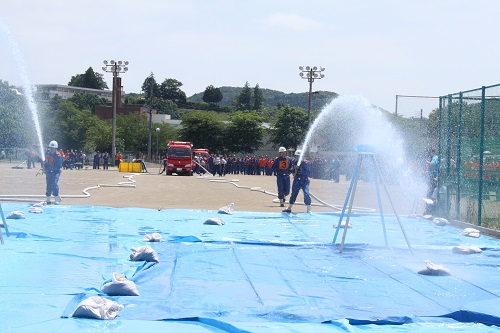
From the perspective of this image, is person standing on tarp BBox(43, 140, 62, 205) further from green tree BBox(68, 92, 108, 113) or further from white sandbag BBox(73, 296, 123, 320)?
green tree BBox(68, 92, 108, 113)

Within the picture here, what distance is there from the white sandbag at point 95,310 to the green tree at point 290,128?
69709 millimetres

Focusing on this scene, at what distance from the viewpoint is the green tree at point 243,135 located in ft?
325

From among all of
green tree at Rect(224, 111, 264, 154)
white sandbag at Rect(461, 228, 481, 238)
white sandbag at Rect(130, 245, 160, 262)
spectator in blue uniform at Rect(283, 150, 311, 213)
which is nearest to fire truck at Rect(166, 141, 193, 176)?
spectator in blue uniform at Rect(283, 150, 311, 213)

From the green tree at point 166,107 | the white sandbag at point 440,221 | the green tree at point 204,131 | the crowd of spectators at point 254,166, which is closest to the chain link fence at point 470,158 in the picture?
the white sandbag at point 440,221

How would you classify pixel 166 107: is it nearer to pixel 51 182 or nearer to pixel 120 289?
pixel 51 182

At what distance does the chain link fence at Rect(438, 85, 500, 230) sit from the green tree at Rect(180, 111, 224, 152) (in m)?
82.2

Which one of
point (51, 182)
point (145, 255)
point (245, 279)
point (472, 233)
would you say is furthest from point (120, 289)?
point (51, 182)

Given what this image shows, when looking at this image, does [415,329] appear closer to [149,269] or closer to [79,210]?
[149,269]

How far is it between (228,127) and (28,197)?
79.5m

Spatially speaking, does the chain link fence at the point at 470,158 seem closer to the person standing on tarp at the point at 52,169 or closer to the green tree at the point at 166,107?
the person standing on tarp at the point at 52,169

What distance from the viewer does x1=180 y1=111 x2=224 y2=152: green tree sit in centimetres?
9994

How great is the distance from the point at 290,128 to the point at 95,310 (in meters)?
74.0

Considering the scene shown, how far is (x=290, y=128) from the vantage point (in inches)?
3145

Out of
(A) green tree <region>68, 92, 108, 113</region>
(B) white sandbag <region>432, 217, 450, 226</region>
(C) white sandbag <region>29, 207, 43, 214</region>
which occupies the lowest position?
(B) white sandbag <region>432, 217, 450, 226</region>
